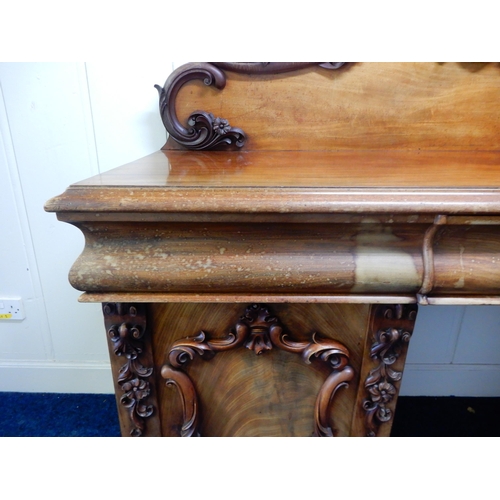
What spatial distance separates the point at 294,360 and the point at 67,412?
0.87 meters

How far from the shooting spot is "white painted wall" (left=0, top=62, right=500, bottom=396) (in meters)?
0.80

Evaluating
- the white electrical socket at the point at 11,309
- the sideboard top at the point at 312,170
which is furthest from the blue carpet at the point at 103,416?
the sideboard top at the point at 312,170

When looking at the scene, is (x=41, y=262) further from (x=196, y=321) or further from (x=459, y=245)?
(x=459, y=245)

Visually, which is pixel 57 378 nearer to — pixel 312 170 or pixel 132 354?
pixel 132 354

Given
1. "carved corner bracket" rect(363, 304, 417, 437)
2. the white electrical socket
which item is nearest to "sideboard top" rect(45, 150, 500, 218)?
"carved corner bracket" rect(363, 304, 417, 437)

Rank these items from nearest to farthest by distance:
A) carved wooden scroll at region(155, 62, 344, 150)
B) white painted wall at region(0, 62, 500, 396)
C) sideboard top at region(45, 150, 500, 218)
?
sideboard top at region(45, 150, 500, 218), carved wooden scroll at region(155, 62, 344, 150), white painted wall at region(0, 62, 500, 396)

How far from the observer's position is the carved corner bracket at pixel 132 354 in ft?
1.42

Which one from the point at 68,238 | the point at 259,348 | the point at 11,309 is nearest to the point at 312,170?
the point at 259,348

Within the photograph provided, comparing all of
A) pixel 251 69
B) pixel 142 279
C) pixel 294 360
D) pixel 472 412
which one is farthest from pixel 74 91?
pixel 472 412

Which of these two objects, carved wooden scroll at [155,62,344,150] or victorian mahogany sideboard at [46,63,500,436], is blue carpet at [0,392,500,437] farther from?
carved wooden scroll at [155,62,344,150]

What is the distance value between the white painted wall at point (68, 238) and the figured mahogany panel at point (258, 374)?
54 cm

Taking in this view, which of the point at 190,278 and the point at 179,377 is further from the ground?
the point at 190,278

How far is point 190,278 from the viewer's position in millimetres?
385

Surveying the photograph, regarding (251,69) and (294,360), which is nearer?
(294,360)
